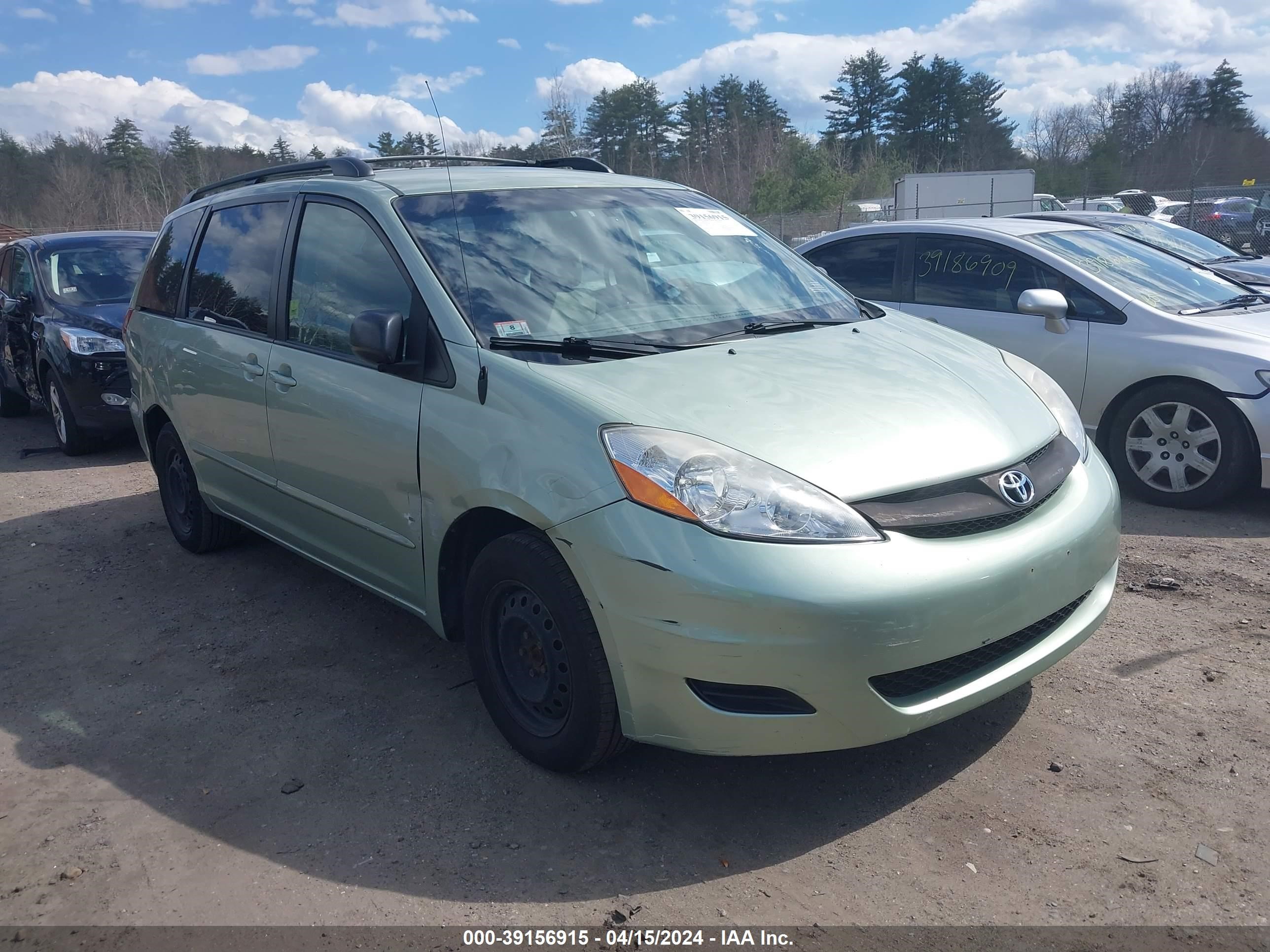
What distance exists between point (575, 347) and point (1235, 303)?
16.3ft

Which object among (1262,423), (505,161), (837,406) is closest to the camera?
(837,406)

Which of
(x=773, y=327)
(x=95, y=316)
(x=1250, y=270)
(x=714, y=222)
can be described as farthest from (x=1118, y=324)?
(x=95, y=316)

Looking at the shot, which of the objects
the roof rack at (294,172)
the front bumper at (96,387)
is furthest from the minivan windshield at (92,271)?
the roof rack at (294,172)

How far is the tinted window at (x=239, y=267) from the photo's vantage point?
4348 millimetres

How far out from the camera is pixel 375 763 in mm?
3344

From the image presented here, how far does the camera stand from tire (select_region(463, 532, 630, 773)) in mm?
2816

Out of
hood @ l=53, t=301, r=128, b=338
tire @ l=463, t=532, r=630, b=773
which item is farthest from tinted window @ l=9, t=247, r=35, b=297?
tire @ l=463, t=532, r=630, b=773

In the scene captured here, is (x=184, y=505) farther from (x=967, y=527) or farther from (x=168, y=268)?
(x=967, y=527)

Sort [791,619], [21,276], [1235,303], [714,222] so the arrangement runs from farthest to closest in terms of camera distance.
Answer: [21,276]
[1235,303]
[714,222]
[791,619]

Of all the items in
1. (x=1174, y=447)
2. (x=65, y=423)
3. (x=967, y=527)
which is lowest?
(x=65, y=423)

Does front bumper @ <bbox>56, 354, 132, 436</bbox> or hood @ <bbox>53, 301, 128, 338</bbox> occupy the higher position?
hood @ <bbox>53, 301, 128, 338</bbox>

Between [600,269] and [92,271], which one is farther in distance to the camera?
[92,271]

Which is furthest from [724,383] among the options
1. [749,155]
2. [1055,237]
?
[749,155]

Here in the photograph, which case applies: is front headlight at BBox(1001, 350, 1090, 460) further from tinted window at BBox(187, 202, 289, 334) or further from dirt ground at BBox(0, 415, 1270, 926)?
tinted window at BBox(187, 202, 289, 334)
